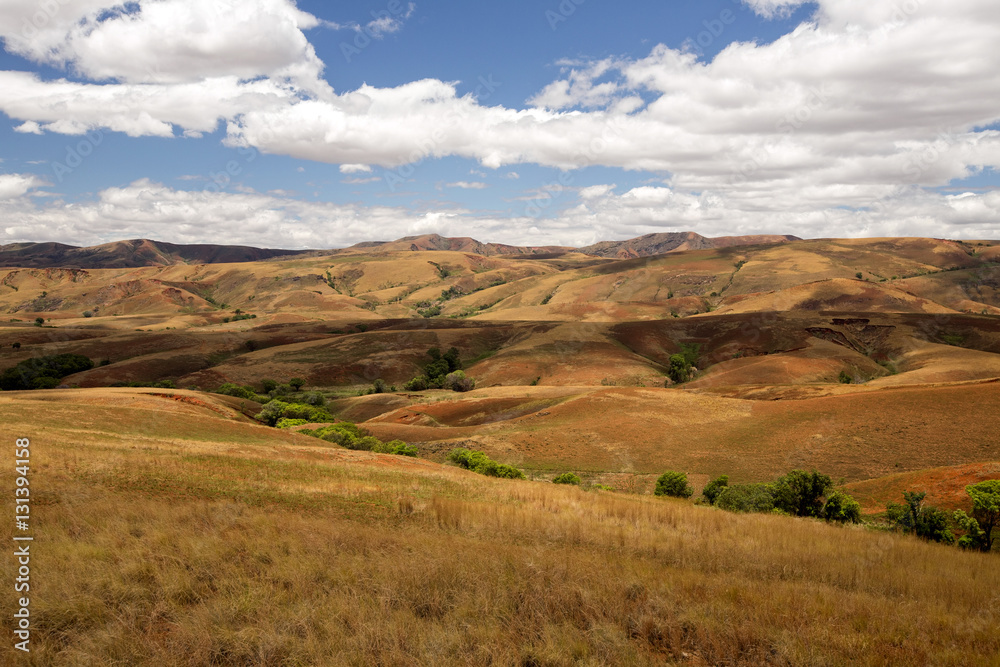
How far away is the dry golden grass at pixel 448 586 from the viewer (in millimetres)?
5969

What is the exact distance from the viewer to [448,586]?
24.3ft

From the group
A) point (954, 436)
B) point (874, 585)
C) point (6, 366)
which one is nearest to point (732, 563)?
point (874, 585)

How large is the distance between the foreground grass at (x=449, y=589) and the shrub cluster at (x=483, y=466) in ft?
66.1

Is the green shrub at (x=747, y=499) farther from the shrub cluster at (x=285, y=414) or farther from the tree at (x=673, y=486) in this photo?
the shrub cluster at (x=285, y=414)

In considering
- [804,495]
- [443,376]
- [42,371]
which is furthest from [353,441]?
[42,371]

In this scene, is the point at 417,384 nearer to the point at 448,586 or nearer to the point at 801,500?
the point at 801,500

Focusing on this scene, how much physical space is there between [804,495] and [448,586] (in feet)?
82.7

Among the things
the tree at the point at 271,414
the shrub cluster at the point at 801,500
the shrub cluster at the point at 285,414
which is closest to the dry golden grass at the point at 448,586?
the shrub cluster at the point at 801,500

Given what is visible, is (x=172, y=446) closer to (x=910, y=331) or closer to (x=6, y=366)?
(x=6, y=366)

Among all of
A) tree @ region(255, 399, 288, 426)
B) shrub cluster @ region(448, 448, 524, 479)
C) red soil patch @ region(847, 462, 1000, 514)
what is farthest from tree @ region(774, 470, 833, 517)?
tree @ region(255, 399, 288, 426)

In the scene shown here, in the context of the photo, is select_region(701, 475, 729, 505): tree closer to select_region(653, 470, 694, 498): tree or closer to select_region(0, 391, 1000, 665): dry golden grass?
select_region(653, 470, 694, 498): tree

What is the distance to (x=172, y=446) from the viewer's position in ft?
65.2

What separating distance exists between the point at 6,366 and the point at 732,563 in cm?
12051

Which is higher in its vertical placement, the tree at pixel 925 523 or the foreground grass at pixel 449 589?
the foreground grass at pixel 449 589
